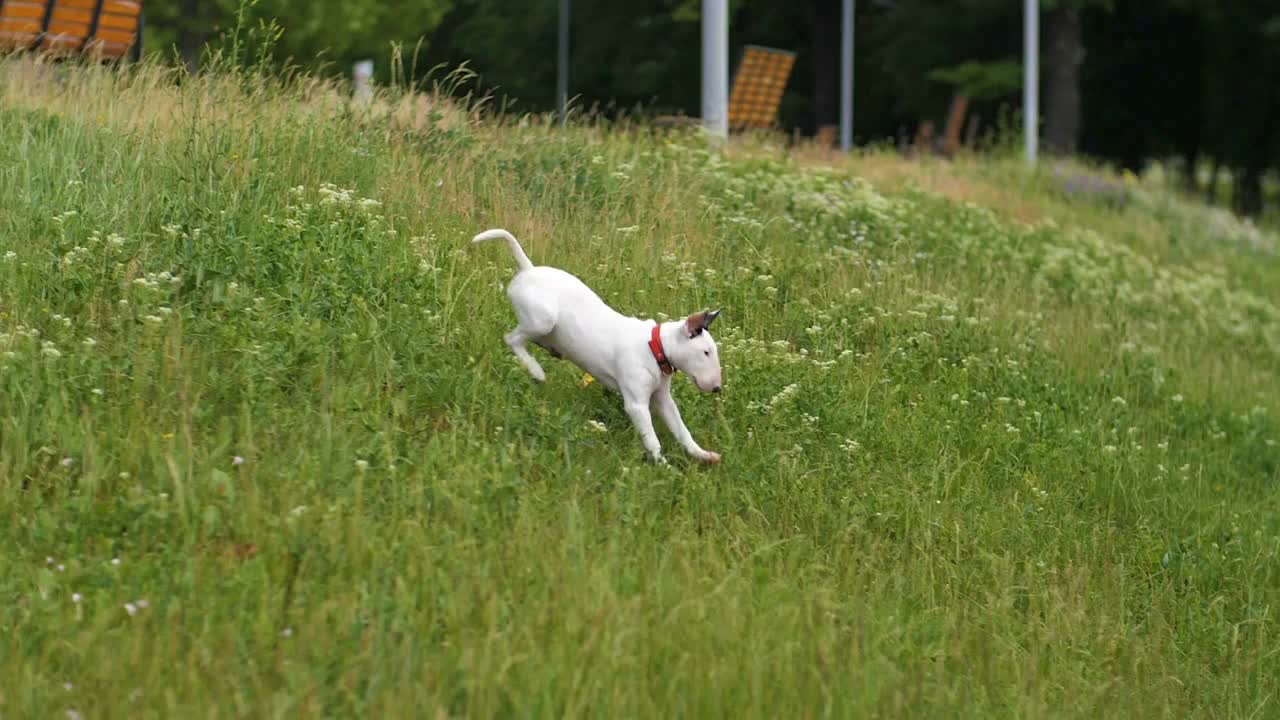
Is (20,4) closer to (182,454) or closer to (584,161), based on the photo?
(584,161)

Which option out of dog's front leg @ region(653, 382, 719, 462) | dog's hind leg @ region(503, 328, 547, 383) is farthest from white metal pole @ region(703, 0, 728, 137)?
dog's front leg @ region(653, 382, 719, 462)

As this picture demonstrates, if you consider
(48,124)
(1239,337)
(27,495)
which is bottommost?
(1239,337)

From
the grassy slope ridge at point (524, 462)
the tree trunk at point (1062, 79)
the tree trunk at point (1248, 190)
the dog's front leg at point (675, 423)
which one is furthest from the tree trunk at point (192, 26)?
the tree trunk at point (1248, 190)

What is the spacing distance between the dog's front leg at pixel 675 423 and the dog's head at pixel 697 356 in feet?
0.74

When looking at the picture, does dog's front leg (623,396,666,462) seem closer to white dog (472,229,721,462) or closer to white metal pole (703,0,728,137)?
white dog (472,229,721,462)

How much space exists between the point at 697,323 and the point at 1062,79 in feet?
75.2

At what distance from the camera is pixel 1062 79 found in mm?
28203

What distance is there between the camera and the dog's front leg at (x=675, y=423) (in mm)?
6996

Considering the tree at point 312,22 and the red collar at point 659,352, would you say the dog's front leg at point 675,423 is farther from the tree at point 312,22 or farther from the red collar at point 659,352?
the tree at point 312,22

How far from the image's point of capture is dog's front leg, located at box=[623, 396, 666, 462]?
682 centimetres

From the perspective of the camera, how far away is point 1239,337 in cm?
1454

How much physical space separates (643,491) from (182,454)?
1.70 metres

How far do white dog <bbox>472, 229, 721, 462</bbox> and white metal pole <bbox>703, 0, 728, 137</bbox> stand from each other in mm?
6914

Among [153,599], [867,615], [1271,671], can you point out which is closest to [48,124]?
[153,599]
